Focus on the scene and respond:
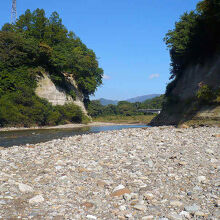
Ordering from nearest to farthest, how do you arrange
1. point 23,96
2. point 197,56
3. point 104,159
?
1. point 104,159
2. point 197,56
3. point 23,96

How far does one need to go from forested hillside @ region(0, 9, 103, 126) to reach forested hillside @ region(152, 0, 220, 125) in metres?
18.0

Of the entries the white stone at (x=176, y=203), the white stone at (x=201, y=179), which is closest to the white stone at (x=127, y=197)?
the white stone at (x=176, y=203)

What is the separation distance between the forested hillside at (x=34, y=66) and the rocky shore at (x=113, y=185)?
93.1 feet

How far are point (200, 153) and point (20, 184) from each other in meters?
5.69

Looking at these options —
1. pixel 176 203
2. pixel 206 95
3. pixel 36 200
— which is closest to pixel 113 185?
pixel 176 203

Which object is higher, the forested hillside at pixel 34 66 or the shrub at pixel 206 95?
the forested hillside at pixel 34 66

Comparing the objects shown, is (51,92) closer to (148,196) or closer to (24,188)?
(24,188)

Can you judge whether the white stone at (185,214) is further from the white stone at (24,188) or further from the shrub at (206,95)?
the shrub at (206,95)

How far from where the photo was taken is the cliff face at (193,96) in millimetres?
17578

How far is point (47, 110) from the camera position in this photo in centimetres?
3766

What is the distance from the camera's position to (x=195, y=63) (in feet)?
104

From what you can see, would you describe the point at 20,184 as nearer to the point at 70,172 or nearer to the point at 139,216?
the point at 70,172

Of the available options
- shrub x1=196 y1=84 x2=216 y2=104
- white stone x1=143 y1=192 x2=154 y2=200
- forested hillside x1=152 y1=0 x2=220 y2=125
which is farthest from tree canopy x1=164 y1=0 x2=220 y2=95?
white stone x1=143 y1=192 x2=154 y2=200

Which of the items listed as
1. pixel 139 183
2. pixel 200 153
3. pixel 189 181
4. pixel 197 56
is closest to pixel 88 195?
pixel 139 183
